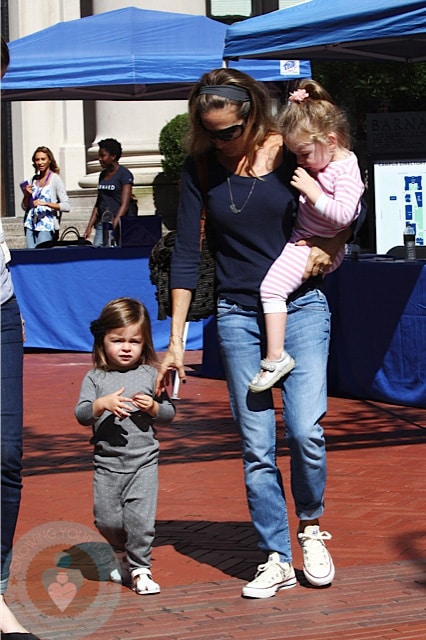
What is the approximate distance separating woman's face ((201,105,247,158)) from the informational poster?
6.19 m

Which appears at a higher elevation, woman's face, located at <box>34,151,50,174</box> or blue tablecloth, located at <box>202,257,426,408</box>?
woman's face, located at <box>34,151,50,174</box>

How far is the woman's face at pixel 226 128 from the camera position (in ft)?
14.8

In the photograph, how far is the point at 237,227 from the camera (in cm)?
457

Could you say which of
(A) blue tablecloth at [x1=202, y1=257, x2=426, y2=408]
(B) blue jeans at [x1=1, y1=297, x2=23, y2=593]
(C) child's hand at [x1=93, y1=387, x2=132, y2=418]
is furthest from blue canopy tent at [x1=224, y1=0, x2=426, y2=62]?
(B) blue jeans at [x1=1, y1=297, x2=23, y2=593]

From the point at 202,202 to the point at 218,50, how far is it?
7898 mm

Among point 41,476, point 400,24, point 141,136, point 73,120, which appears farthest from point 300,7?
point 73,120

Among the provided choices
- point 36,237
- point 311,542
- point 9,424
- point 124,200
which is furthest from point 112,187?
point 9,424

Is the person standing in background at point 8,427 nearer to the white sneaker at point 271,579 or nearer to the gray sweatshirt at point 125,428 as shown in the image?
the gray sweatshirt at point 125,428

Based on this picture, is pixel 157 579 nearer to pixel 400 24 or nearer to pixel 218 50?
pixel 400 24

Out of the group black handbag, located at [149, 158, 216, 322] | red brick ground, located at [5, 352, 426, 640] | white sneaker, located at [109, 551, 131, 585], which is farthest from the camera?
black handbag, located at [149, 158, 216, 322]

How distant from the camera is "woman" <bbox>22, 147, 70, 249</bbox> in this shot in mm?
13648

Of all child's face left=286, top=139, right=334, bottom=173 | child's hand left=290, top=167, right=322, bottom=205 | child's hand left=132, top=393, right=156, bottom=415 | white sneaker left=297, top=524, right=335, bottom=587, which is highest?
child's face left=286, top=139, right=334, bottom=173

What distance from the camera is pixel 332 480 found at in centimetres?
665

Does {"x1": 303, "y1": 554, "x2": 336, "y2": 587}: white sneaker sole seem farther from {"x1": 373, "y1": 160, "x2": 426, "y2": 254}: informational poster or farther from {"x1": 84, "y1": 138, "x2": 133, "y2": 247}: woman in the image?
{"x1": 84, "y1": 138, "x2": 133, "y2": 247}: woman
